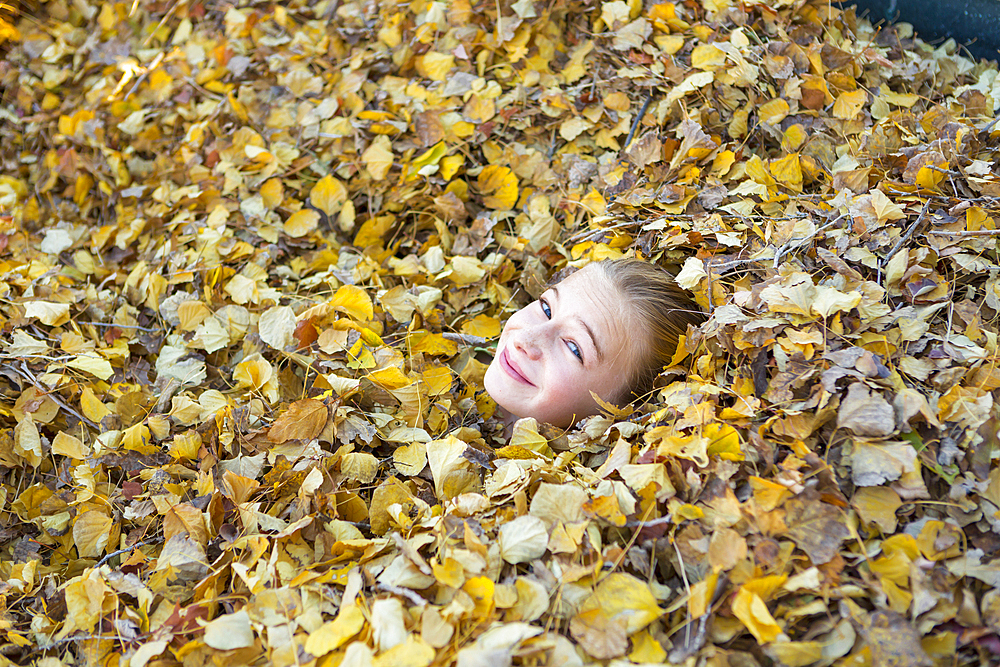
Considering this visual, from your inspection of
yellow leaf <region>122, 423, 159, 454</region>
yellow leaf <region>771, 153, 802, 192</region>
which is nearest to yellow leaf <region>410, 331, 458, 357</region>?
yellow leaf <region>122, 423, 159, 454</region>

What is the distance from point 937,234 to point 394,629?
925mm

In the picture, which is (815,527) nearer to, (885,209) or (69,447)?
(885,209)

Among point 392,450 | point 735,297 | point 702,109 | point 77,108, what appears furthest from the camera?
point 77,108

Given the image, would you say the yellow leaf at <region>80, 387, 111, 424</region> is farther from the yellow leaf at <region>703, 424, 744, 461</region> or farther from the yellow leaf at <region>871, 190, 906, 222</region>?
the yellow leaf at <region>871, 190, 906, 222</region>

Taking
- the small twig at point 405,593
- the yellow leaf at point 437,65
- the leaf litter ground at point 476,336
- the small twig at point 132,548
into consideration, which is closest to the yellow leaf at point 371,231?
the leaf litter ground at point 476,336

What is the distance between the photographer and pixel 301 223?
4.71ft

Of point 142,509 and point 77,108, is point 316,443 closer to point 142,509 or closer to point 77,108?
point 142,509

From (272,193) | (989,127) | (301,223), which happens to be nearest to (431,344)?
(301,223)

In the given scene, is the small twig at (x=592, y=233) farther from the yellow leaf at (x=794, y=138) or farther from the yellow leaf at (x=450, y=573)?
the yellow leaf at (x=450, y=573)

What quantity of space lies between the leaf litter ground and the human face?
71 millimetres

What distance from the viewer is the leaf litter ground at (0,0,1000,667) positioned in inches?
28.4

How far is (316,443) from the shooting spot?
103cm

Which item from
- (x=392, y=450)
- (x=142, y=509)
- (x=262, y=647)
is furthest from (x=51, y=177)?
(x=262, y=647)

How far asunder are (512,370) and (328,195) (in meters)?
0.64
